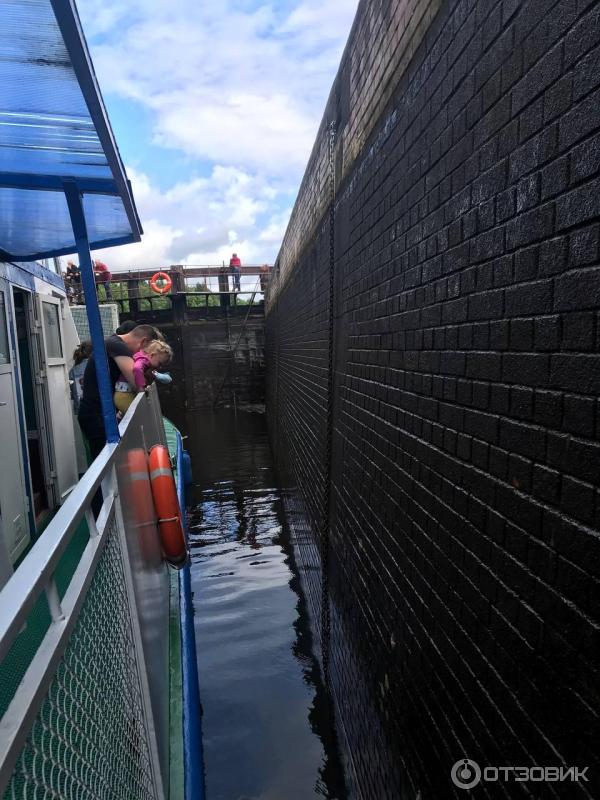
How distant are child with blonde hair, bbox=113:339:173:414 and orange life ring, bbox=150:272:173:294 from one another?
14236mm

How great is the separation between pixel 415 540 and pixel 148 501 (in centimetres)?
151

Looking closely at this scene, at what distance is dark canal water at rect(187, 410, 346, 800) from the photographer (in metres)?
3.23

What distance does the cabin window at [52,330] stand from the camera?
534cm

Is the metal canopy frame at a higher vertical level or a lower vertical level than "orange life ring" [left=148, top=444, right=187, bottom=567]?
higher

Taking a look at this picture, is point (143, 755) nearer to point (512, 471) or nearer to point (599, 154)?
point (512, 471)

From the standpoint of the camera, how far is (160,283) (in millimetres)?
17609

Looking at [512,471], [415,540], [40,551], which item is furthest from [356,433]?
[40,551]

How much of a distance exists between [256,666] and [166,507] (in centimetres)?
180

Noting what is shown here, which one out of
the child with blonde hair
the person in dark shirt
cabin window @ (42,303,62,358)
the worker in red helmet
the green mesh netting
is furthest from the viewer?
the worker in red helmet

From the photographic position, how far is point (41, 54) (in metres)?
1.50

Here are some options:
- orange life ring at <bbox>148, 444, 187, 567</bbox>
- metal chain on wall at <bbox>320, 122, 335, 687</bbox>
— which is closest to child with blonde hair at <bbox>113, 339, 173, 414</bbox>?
orange life ring at <bbox>148, 444, 187, 567</bbox>

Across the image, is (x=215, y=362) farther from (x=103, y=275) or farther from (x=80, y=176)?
(x=80, y=176)

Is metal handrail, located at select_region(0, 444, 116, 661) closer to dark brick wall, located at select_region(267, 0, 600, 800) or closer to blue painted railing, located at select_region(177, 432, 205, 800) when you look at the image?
dark brick wall, located at select_region(267, 0, 600, 800)

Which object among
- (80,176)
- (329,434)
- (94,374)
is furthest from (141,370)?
(80,176)
